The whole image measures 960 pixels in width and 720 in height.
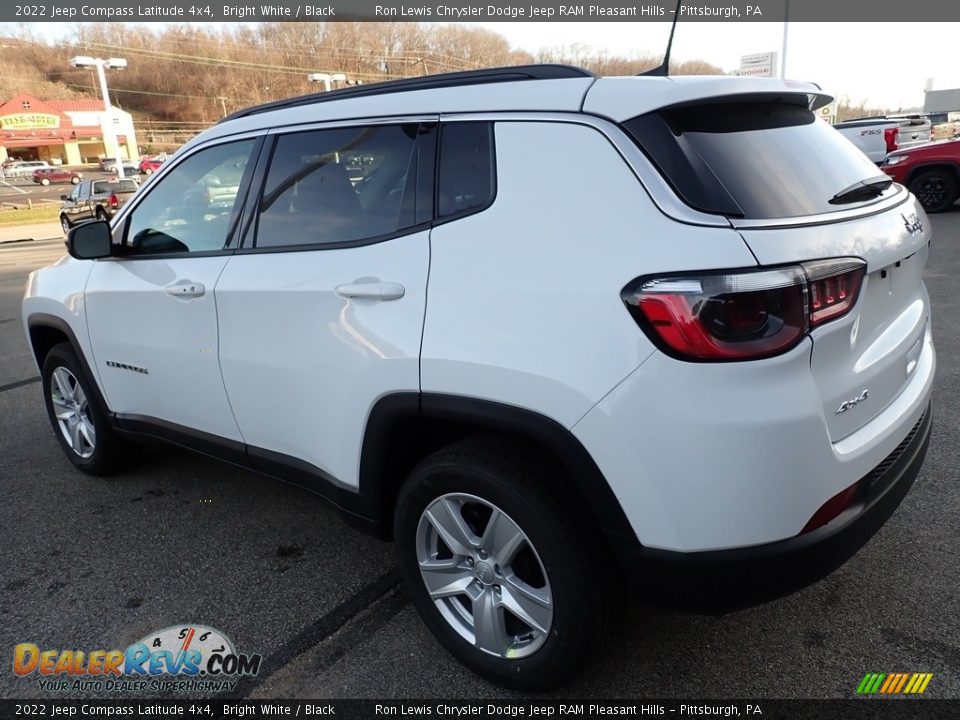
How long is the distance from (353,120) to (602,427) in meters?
1.47

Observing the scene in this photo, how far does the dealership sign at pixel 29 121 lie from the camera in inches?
3046

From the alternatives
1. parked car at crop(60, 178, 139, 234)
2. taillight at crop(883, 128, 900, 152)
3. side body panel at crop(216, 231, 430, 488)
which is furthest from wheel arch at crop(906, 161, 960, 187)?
parked car at crop(60, 178, 139, 234)

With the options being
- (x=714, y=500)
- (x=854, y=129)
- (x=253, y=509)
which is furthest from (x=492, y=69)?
(x=854, y=129)

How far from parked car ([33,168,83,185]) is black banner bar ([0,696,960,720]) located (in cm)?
6636

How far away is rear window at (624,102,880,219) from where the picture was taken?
1.82 meters

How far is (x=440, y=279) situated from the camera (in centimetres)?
211

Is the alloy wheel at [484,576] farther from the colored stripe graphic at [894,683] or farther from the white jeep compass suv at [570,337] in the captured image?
the colored stripe graphic at [894,683]

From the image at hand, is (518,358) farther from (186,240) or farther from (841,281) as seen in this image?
(186,240)

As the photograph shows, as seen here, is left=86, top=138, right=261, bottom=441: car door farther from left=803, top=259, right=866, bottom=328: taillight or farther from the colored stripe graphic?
the colored stripe graphic

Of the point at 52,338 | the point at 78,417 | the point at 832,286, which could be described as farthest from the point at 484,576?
the point at 52,338

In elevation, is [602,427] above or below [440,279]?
below

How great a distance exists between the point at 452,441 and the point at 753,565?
3.39ft

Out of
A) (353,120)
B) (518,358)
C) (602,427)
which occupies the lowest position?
(602,427)

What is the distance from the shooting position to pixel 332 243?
8.19 ft
